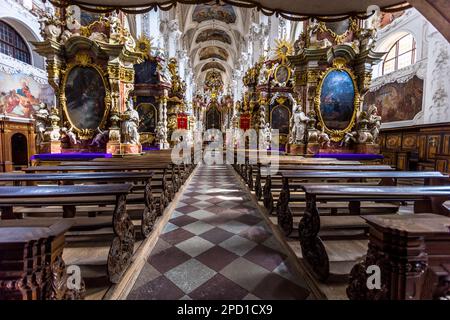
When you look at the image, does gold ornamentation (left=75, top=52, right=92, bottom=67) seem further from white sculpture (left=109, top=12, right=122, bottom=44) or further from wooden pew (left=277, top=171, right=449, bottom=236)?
wooden pew (left=277, top=171, right=449, bottom=236)

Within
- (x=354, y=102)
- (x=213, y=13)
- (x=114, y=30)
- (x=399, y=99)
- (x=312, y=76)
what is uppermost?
(x=213, y=13)

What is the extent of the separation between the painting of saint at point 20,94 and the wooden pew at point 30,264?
12068 millimetres

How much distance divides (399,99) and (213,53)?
23.3 m

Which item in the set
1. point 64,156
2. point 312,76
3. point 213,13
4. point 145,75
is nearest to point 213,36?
point 213,13

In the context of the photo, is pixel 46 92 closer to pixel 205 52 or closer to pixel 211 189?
pixel 211 189

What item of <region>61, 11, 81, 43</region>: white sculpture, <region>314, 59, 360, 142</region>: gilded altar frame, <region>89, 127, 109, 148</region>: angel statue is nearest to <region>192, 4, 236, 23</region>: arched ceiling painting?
<region>61, 11, 81, 43</region>: white sculpture

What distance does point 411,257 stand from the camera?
3.10ft

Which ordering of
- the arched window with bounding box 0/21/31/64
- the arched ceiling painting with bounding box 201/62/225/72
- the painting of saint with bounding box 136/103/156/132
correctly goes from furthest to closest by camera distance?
the arched ceiling painting with bounding box 201/62/225/72 < the painting of saint with bounding box 136/103/156/132 < the arched window with bounding box 0/21/31/64

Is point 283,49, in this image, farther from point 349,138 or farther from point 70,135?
point 70,135

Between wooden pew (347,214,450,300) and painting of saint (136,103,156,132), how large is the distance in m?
10.3

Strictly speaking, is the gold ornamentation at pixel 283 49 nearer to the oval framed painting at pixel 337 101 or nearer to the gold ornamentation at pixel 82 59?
the oval framed painting at pixel 337 101

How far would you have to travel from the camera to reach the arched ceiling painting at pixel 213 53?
26.0 meters

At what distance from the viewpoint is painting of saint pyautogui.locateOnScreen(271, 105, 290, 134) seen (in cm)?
1130

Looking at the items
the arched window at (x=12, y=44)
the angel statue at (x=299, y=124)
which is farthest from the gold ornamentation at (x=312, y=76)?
the arched window at (x=12, y=44)
